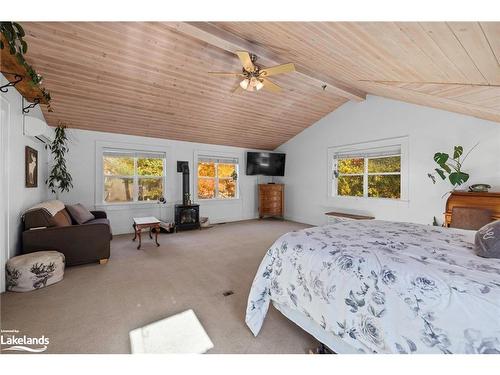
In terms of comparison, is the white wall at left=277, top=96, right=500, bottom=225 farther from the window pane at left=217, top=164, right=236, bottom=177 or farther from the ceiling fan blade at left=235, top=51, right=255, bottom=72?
the ceiling fan blade at left=235, top=51, right=255, bottom=72

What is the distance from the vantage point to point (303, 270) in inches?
58.6

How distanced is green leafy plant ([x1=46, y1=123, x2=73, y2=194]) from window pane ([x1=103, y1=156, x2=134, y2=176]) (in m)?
0.72

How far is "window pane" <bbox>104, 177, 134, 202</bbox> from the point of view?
4902mm

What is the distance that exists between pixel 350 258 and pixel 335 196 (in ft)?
14.6

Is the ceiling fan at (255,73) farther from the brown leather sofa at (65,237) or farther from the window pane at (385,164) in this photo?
the window pane at (385,164)

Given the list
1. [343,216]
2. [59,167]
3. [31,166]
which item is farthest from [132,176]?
[343,216]

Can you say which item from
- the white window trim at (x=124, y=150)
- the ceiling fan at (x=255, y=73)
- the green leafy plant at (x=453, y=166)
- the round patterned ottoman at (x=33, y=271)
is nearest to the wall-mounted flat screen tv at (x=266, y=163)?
the white window trim at (x=124, y=150)

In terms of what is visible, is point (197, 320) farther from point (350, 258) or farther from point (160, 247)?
point (160, 247)

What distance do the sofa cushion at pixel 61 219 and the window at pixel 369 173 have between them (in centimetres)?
528

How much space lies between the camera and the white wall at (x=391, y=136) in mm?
3420

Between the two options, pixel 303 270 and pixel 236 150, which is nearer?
pixel 303 270

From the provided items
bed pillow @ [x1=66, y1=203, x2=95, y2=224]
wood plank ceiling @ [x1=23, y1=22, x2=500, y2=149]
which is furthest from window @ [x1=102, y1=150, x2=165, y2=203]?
bed pillow @ [x1=66, y1=203, x2=95, y2=224]

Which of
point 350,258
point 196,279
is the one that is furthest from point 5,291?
point 350,258

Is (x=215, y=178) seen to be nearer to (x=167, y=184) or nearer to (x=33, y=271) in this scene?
(x=167, y=184)
